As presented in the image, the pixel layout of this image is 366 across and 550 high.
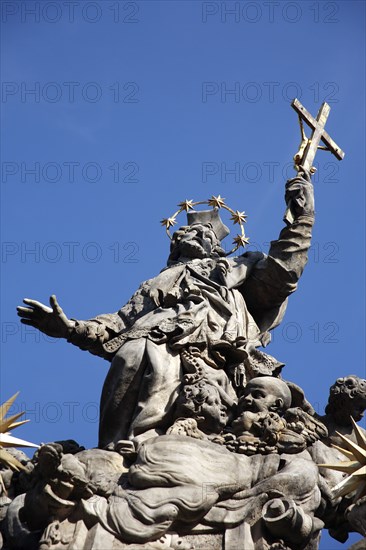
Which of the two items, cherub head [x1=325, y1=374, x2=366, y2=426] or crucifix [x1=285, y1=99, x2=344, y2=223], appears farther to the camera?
crucifix [x1=285, y1=99, x2=344, y2=223]

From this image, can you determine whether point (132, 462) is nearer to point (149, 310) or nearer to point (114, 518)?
point (114, 518)

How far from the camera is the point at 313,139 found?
20031mm

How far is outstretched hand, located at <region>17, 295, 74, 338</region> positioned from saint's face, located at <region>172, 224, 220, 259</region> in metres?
2.20

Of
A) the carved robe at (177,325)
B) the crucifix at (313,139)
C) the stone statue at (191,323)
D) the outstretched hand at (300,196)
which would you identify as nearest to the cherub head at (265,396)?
the stone statue at (191,323)

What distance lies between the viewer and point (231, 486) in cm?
1462

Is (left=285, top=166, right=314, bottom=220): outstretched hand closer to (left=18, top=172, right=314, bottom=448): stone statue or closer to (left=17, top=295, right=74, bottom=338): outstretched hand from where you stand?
(left=18, top=172, right=314, bottom=448): stone statue

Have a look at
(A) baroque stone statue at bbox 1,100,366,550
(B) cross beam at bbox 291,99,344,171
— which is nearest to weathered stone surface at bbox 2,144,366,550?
(A) baroque stone statue at bbox 1,100,366,550

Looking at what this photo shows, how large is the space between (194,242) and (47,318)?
8.36ft

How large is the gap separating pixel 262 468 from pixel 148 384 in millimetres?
1841

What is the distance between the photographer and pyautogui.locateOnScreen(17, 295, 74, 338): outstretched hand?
1716cm

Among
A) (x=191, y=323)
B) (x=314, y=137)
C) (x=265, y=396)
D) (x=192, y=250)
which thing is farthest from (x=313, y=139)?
(x=265, y=396)

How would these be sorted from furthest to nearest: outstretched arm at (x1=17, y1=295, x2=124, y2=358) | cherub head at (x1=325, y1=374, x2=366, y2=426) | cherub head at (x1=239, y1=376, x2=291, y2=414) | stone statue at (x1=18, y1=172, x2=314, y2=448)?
outstretched arm at (x1=17, y1=295, x2=124, y2=358)
cherub head at (x1=325, y1=374, x2=366, y2=426)
stone statue at (x1=18, y1=172, x2=314, y2=448)
cherub head at (x1=239, y1=376, x2=291, y2=414)

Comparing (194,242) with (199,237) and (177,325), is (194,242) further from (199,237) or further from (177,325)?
(177,325)

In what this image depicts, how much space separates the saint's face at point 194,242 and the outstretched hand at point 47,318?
86.5 inches
